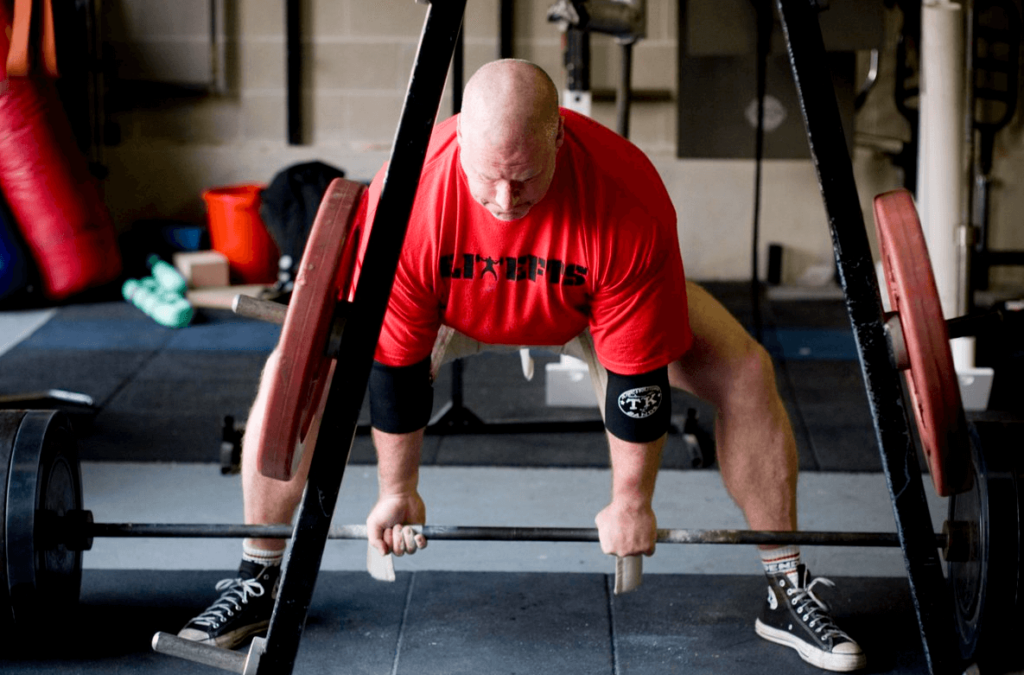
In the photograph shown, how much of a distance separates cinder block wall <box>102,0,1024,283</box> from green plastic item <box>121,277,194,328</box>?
71 centimetres

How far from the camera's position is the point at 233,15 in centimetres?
514

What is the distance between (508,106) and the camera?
147cm

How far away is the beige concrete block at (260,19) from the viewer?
512 centimetres

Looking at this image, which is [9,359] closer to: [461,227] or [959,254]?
[461,227]

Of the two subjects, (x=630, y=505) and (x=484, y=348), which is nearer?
(x=630, y=505)

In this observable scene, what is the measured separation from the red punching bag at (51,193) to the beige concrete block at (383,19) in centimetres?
134

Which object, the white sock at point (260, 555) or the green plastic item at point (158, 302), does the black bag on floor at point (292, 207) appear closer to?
the green plastic item at point (158, 302)

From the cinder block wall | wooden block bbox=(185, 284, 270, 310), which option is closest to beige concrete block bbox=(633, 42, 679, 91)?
the cinder block wall

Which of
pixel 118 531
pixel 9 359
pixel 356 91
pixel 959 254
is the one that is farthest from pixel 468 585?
pixel 356 91

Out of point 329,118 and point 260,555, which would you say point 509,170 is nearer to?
point 260,555

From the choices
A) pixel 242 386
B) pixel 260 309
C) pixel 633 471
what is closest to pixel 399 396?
pixel 260 309

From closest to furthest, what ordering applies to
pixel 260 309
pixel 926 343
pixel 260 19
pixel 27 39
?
pixel 926 343, pixel 260 309, pixel 27 39, pixel 260 19

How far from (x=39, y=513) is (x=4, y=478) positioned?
80mm

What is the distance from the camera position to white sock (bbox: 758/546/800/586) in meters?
2.09
